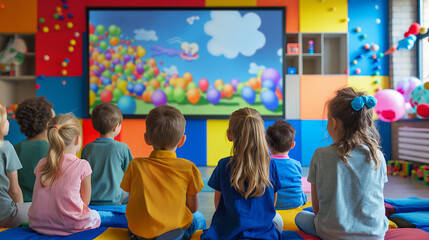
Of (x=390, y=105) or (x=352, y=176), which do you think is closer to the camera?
(x=352, y=176)

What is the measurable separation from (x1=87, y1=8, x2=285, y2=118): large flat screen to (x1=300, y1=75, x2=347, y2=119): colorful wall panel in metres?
Answer: 0.33

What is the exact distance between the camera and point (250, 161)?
4.48ft

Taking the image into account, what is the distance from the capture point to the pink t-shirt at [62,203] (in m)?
1.48

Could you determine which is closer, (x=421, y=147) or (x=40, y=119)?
(x=40, y=119)

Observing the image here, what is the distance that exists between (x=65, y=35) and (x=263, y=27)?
2.85 metres

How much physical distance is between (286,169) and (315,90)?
3120 mm

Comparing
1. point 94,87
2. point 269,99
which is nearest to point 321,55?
point 269,99

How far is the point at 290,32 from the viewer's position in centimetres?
487

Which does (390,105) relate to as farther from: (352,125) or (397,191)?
(352,125)

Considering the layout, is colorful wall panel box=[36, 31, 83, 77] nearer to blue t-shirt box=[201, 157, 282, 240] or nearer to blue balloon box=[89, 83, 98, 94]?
blue balloon box=[89, 83, 98, 94]

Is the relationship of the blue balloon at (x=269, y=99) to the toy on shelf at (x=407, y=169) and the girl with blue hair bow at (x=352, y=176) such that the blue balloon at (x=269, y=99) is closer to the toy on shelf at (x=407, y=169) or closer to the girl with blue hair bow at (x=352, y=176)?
the toy on shelf at (x=407, y=169)

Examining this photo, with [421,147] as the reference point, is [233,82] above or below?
above

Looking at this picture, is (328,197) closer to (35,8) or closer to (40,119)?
(40,119)

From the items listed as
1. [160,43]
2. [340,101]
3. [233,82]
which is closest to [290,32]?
[233,82]
